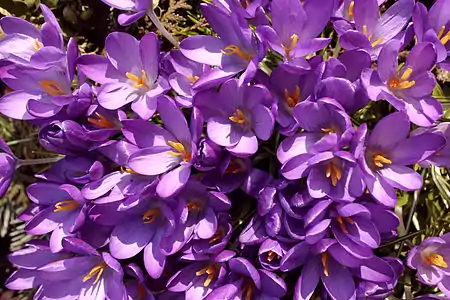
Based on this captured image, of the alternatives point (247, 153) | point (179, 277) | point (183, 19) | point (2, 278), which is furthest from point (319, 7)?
point (2, 278)

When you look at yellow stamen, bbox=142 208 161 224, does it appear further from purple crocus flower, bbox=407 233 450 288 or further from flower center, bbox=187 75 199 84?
purple crocus flower, bbox=407 233 450 288

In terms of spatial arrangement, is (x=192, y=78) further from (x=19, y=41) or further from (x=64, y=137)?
(x=19, y=41)

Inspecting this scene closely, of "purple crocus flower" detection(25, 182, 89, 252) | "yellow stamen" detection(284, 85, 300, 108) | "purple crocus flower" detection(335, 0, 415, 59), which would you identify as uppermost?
"purple crocus flower" detection(335, 0, 415, 59)

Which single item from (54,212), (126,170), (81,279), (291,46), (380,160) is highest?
(291,46)

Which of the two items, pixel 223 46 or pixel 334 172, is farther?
pixel 223 46

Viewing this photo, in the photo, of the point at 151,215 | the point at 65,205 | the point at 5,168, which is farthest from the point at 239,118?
the point at 5,168

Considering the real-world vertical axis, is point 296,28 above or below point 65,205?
above

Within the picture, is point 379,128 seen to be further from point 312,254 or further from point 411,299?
point 411,299

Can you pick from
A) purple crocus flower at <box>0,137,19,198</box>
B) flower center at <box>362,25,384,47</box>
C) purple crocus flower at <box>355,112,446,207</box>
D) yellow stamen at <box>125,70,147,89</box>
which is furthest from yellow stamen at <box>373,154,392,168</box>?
purple crocus flower at <box>0,137,19,198</box>
